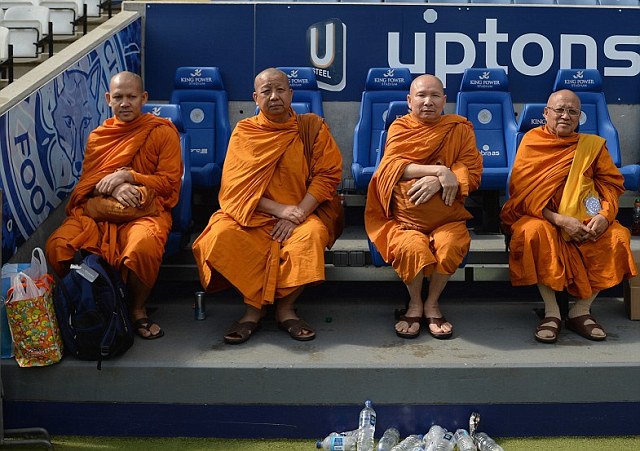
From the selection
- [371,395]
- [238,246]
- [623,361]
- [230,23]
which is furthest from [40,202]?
[623,361]

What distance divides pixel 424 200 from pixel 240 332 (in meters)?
1.02

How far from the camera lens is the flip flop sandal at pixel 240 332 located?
3.53 meters

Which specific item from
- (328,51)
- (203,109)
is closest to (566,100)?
(328,51)

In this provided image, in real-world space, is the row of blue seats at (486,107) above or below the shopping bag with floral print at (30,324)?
above

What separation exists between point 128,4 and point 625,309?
13.4 ft

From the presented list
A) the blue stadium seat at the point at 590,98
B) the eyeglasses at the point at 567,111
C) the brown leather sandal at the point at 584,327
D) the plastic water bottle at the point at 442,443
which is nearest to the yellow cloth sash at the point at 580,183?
the eyeglasses at the point at 567,111

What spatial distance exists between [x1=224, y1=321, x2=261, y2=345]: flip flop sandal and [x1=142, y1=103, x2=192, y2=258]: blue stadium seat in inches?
23.3

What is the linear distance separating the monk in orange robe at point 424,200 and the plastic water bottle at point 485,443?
570 mm

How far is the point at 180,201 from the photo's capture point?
4160mm

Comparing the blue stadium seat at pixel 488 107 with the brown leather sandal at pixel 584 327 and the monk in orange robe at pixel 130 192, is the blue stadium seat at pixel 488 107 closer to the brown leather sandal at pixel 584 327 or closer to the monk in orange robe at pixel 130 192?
the brown leather sandal at pixel 584 327

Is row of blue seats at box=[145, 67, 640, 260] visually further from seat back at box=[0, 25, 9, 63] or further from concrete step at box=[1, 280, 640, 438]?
concrete step at box=[1, 280, 640, 438]

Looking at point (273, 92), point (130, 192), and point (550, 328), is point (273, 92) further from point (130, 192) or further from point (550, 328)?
point (550, 328)

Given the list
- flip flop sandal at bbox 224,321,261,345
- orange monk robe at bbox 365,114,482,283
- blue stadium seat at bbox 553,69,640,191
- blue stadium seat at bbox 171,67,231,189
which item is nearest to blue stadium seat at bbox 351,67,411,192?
blue stadium seat at bbox 171,67,231,189

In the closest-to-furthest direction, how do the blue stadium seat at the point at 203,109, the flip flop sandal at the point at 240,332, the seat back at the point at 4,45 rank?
the flip flop sandal at the point at 240,332, the blue stadium seat at the point at 203,109, the seat back at the point at 4,45
